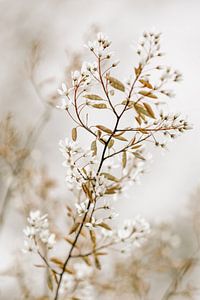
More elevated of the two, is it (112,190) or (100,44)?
(100,44)

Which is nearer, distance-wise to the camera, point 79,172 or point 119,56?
point 79,172

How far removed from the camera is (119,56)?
3.55 metres

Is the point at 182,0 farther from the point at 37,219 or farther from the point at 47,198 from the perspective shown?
the point at 37,219

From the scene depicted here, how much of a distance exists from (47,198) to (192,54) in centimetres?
228

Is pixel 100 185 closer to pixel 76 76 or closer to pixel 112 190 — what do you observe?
pixel 112 190

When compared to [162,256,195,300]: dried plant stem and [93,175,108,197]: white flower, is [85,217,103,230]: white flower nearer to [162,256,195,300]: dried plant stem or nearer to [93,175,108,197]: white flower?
[93,175,108,197]: white flower

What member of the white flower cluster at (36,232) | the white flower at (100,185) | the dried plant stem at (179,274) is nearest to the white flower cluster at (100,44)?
the white flower at (100,185)

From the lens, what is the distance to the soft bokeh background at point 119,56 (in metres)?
3.22

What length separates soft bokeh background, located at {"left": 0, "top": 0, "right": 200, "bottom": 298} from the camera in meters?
3.22

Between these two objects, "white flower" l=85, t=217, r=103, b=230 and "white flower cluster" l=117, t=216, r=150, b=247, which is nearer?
"white flower" l=85, t=217, r=103, b=230

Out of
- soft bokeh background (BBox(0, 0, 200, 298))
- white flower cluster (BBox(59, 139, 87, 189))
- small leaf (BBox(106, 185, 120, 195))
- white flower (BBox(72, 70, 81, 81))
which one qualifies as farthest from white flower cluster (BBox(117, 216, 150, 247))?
soft bokeh background (BBox(0, 0, 200, 298))

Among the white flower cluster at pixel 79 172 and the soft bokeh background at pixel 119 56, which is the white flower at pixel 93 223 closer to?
the white flower cluster at pixel 79 172

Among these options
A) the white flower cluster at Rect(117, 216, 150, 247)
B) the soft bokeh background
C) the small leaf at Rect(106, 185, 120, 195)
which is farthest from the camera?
the soft bokeh background

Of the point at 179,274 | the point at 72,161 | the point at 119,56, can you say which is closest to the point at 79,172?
the point at 72,161
